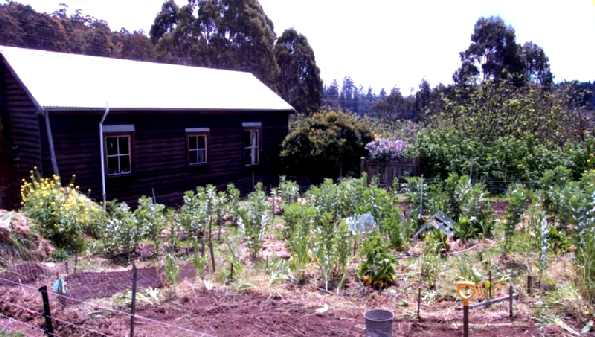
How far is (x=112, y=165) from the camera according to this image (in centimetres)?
1268

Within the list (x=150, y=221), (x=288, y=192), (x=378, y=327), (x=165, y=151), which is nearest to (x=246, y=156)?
(x=165, y=151)

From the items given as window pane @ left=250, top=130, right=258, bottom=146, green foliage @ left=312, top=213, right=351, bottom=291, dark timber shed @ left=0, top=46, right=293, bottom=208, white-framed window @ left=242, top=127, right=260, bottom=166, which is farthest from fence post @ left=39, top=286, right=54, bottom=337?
window pane @ left=250, top=130, right=258, bottom=146

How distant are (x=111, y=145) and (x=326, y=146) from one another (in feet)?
22.6

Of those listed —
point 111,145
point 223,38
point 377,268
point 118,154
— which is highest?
point 223,38

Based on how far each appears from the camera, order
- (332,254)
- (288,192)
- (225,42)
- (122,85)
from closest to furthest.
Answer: (332,254)
(288,192)
(122,85)
(225,42)

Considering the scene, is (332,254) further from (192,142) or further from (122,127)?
(192,142)

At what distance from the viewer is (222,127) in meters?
15.8

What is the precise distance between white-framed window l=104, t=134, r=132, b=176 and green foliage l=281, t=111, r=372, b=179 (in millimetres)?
5844

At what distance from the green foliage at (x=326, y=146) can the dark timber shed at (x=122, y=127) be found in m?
1.20

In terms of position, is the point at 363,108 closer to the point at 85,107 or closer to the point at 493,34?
the point at 493,34

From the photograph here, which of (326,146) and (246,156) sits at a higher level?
(326,146)

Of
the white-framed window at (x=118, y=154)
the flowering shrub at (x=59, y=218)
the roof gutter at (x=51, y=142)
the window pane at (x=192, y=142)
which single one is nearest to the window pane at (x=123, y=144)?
the white-framed window at (x=118, y=154)

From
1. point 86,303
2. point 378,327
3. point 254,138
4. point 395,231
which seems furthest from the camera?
point 254,138

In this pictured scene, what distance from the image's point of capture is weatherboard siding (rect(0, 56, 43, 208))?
1168cm
